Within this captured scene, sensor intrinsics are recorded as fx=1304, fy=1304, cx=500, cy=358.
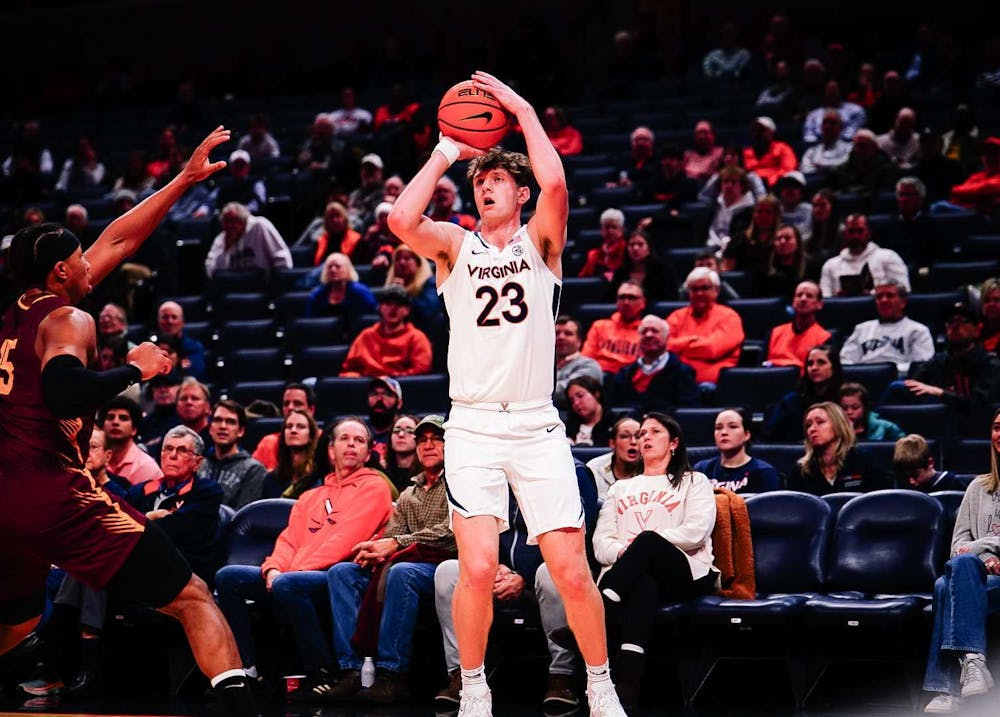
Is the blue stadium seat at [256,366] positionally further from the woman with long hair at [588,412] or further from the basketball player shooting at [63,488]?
the basketball player shooting at [63,488]

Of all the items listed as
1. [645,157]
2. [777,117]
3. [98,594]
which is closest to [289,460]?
[98,594]

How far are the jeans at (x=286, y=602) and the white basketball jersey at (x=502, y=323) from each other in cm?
208

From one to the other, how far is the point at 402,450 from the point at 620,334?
2.31m

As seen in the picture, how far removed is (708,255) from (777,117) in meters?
3.58

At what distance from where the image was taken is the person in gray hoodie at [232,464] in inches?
313

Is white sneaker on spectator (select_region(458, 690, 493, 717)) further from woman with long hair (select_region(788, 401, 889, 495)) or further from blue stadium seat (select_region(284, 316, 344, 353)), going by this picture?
blue stadium seat (select_region(284, 316, 344, 353))

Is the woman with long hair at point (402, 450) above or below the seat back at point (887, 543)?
above

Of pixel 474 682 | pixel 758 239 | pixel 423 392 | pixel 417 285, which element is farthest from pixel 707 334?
pixel 474 682

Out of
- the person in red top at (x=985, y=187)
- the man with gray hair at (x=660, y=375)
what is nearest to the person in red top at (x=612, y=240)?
the man with gray hair at (x=660, y=375)

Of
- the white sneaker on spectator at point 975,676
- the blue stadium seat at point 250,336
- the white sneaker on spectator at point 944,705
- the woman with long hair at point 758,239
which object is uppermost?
the woman with long hair at point 758,239

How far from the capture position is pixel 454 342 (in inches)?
190

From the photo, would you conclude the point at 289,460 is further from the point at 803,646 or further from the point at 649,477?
→ the point at 803,646

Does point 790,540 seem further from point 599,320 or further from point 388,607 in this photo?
point 599,320

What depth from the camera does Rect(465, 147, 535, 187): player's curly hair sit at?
483 cm
